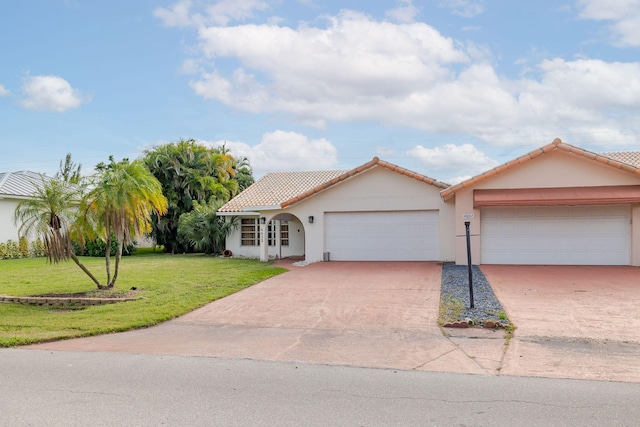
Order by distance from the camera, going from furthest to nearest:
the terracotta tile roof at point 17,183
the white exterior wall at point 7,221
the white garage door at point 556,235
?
the terracotta tile roof at point 17,183 → the white exterior wall at point 7,221 → the white garage door at point 556,235

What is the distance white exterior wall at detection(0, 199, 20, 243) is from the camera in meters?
26.4

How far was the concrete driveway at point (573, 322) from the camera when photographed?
22.5ft

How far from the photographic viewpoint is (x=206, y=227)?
25.6 meters

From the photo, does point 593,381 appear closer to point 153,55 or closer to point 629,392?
point 629,392

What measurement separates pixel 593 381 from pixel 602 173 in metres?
12.9

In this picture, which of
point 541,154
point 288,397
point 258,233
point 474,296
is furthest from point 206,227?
point 288,397

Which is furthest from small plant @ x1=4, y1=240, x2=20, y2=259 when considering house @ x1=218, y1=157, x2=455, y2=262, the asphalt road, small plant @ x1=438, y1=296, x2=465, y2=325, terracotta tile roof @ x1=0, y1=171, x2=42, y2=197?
small plant @ x1=438, y1=296, x2=465, y2=325

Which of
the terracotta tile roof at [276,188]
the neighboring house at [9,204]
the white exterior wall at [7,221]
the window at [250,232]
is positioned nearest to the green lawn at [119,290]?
the window at [250,232]

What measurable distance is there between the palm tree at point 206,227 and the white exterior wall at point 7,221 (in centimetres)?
875

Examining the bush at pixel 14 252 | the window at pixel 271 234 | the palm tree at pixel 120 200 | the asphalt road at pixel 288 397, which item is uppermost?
the palm tree at pixel 120 200

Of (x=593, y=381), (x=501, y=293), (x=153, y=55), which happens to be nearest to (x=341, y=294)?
(x=501, y=293)

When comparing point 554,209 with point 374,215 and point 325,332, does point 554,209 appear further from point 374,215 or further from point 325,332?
point 325,332

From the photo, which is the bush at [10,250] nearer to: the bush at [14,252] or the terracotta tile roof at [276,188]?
the bush at [14,252]

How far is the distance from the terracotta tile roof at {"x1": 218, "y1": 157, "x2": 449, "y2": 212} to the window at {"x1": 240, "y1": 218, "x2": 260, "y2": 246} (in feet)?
3.02
